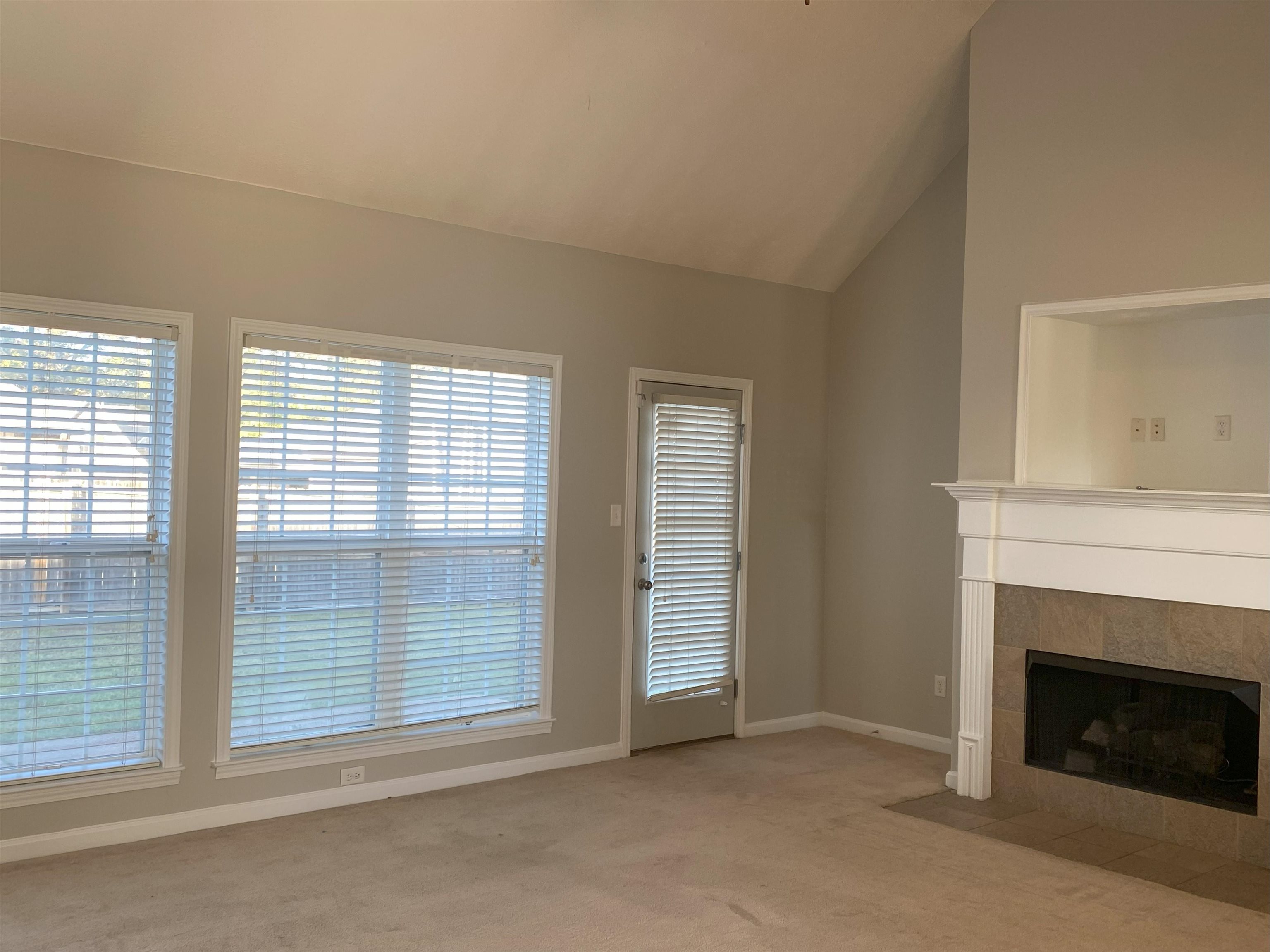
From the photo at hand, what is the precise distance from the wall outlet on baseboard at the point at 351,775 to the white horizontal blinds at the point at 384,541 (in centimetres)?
17

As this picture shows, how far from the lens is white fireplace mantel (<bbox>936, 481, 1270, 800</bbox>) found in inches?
152

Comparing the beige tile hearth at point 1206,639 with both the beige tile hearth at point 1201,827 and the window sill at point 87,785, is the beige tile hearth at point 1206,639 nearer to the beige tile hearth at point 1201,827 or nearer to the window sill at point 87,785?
the beige tile hearth at point 1201,827

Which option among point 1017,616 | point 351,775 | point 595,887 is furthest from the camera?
point 1017,616

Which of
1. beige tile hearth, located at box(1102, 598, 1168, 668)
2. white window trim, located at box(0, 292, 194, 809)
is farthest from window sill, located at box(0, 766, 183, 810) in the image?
beige tile hearth, located at box(1102, 598, 1168, 668)

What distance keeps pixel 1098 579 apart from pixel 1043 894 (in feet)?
4.49

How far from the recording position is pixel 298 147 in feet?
13.0

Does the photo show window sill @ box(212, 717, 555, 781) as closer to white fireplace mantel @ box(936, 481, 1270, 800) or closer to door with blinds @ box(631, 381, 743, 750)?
door with blinds @ box(631, 381, 743, 750)

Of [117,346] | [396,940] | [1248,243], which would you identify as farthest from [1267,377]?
[117,346]

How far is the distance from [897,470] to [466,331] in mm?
2629

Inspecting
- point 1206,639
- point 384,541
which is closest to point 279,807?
point 384,541

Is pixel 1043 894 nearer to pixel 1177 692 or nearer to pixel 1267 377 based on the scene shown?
pixel 1177 692

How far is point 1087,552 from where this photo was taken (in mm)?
4285

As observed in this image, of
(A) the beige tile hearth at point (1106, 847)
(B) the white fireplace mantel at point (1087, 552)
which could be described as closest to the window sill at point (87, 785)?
(A) the beige tile hearth at point (1106, 847)

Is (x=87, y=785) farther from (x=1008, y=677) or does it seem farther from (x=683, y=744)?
(x=1008, y=677)
